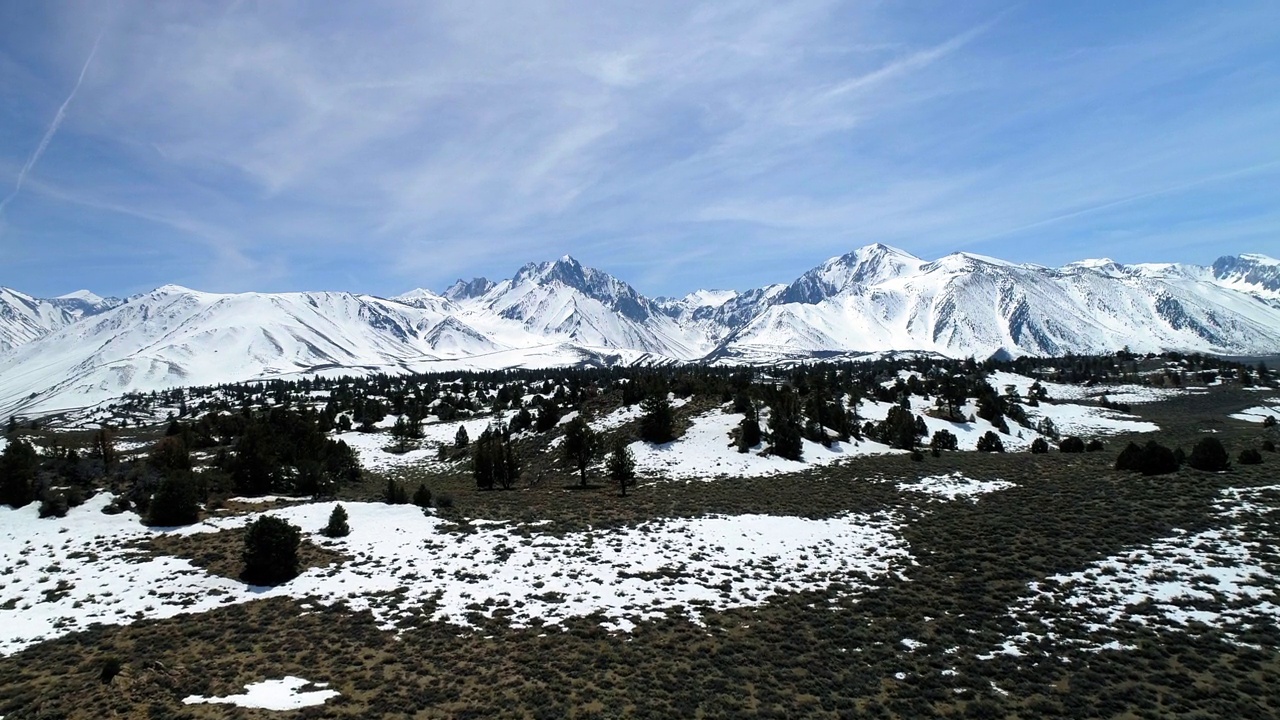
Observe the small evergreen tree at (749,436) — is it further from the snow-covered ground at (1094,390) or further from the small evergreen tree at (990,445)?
the snow-covered ground at (1094,390)

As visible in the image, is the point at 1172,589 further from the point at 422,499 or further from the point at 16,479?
the point at 16,479

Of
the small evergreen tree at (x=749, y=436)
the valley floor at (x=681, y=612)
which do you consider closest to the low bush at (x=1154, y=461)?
the valley floor at (x=681, y=612)

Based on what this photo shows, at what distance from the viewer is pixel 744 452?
60.4m

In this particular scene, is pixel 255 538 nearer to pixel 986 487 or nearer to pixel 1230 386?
pixel 986 487

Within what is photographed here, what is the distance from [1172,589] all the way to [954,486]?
2125 centimetres

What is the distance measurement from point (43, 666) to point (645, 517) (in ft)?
84.9

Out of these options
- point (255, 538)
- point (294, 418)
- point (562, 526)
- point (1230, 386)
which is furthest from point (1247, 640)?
point (1230, 386)

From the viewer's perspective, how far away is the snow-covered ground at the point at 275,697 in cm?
1511

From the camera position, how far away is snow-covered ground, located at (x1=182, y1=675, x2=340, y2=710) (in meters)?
15.1

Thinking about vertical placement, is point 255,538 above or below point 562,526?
above

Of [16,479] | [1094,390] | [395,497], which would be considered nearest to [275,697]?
[395,497]

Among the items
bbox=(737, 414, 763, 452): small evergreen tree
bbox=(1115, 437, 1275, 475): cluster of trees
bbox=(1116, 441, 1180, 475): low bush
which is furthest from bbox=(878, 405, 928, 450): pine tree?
bbox=(1116, 441, 1180, 475): low bush

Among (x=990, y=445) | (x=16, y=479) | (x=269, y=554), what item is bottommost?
(x=990, y=445)

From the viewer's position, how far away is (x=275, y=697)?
15500 millimetres
